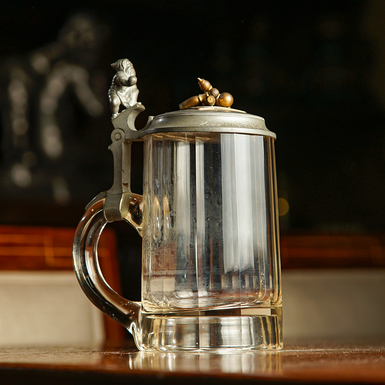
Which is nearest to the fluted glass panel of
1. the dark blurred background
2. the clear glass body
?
the clear glass body

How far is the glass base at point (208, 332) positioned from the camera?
42 cm

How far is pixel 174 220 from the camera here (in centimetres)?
44

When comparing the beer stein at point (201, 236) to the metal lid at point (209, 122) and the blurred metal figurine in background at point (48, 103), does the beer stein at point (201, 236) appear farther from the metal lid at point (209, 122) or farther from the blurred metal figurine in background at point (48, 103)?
the blurred metal figurine in background at point (48, 103)

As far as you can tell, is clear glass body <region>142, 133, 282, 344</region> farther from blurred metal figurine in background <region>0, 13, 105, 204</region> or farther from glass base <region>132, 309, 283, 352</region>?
blurred metal figurine in background <region>0, 13, 105, 204</region>

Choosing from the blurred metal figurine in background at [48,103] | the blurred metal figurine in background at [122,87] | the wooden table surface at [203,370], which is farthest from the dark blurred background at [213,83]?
the wooden table surface at [203,370]

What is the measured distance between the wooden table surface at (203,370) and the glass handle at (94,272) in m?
0.09

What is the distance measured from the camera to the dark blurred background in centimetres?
178

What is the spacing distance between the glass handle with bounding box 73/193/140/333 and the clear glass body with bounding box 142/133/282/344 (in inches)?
1.0

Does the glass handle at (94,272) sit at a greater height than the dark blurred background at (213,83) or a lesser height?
lesser

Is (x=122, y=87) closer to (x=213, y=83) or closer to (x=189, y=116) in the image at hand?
(x=189, y=116)

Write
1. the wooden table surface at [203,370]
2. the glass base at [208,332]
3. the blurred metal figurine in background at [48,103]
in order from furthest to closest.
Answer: the blurred metal figurine in background at [48,103] < the glass base at [208,332] < the wooden table surface at [203,370]

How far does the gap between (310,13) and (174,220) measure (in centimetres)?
197

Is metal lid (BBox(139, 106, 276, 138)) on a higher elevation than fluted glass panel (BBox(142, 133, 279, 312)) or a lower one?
higher

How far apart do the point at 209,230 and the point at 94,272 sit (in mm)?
107
